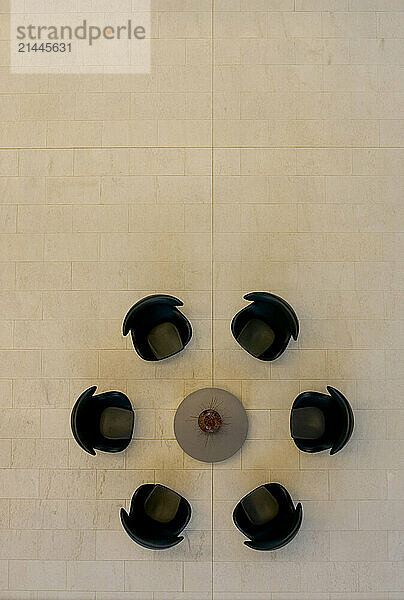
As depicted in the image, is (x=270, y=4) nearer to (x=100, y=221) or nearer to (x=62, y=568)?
(x=100, y=221)

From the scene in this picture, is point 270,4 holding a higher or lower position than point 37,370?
higher

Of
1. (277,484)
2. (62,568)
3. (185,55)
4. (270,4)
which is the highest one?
(270,4)

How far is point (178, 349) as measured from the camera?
2510mm

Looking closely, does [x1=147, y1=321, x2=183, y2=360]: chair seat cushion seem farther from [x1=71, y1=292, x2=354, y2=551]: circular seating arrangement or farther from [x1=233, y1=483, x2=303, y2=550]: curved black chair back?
[x1=233, y1=483, x2=303, y2=550]: curved black chair back

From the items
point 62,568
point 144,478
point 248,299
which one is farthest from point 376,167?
point 62,568

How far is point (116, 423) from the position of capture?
253cm

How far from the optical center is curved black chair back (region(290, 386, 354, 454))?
2.44 m

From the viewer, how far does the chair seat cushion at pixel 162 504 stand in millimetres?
2498

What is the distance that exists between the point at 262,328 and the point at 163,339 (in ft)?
1.31

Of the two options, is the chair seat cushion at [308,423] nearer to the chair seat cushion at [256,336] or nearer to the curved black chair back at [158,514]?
the chair seat cushion at [256,336]

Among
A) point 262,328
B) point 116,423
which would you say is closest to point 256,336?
point 262,328

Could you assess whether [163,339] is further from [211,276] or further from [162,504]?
[162,504]

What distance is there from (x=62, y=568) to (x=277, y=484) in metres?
0.92

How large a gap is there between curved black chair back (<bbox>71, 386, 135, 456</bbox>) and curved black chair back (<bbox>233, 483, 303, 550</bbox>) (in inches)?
21.1
